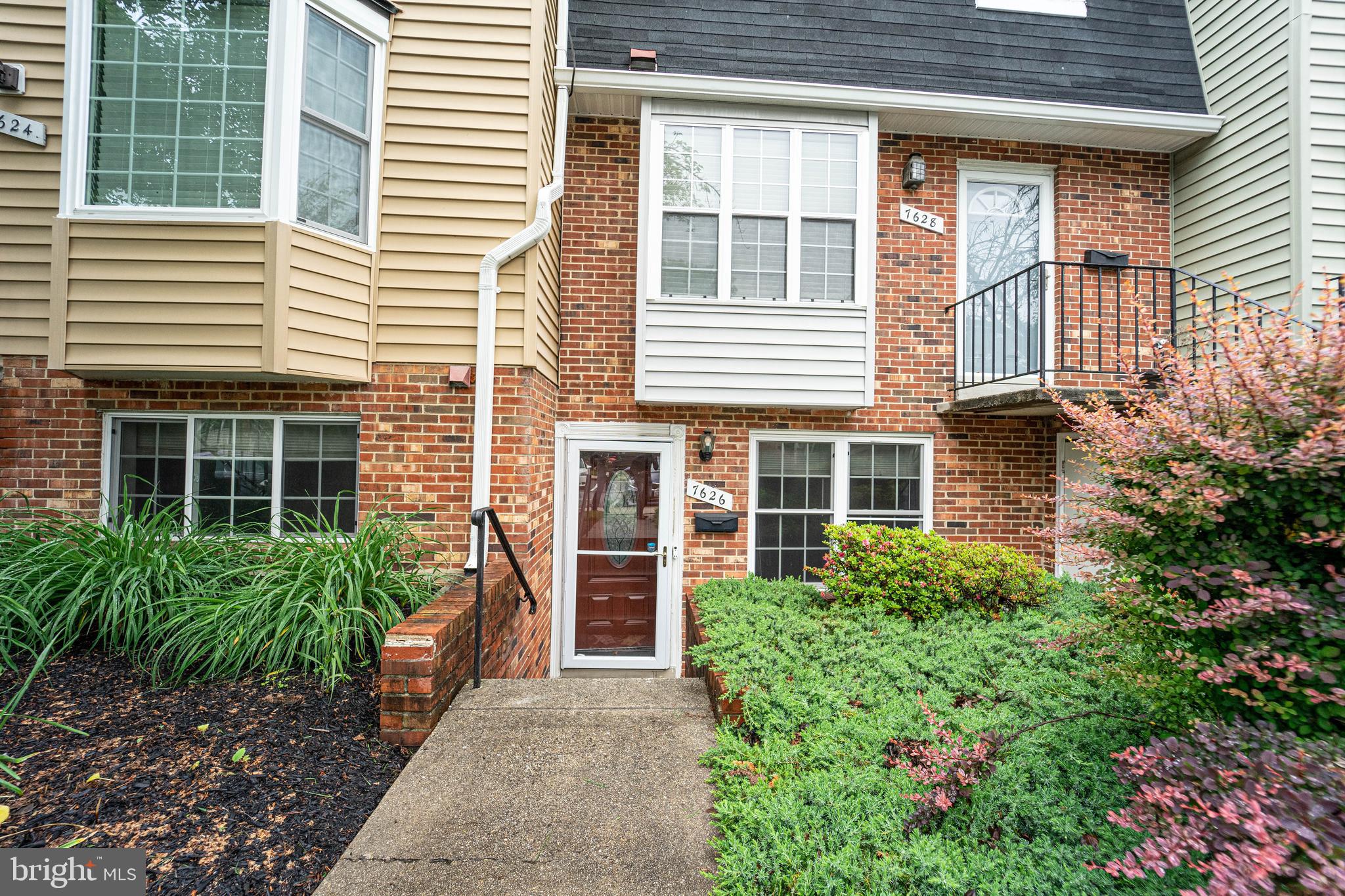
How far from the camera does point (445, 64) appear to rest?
13.6 feet

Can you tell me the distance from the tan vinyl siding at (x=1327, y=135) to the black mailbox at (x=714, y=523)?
5.06 metres

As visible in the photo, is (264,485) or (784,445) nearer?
(264,485)

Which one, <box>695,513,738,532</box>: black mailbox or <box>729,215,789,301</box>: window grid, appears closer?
<box>729,215,789,301</box>: window grid

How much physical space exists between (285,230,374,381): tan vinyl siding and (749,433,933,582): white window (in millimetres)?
3303

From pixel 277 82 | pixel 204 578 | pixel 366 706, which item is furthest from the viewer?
pixel 277 82

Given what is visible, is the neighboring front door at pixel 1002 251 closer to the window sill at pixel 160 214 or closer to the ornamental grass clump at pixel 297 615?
the ornamental grass clump at pixel 297 615

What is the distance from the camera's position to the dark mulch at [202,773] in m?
1.87

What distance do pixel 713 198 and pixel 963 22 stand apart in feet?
10.5

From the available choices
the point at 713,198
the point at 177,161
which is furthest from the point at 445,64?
the point at 713,198

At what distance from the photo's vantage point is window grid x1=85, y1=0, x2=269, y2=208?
3711 millimetres

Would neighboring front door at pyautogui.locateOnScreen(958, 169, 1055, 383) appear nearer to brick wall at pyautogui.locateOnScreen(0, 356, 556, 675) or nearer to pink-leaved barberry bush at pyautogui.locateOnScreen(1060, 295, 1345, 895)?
pink-leaved barberry bush at pyautogui.locateOnScreen(1060, 295, 1345, 895)

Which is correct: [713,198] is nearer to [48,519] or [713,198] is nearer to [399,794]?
[399,794]

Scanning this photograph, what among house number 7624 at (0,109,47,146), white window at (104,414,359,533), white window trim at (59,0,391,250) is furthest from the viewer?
white window at (104,414,359,533)

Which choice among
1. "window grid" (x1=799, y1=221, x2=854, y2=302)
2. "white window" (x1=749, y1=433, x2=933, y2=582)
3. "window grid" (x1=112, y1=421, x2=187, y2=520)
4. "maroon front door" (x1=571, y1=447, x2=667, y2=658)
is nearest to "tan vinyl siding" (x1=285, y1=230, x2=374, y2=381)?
"window grid" (x1=112, y1=421, x2=187, y2=520)
